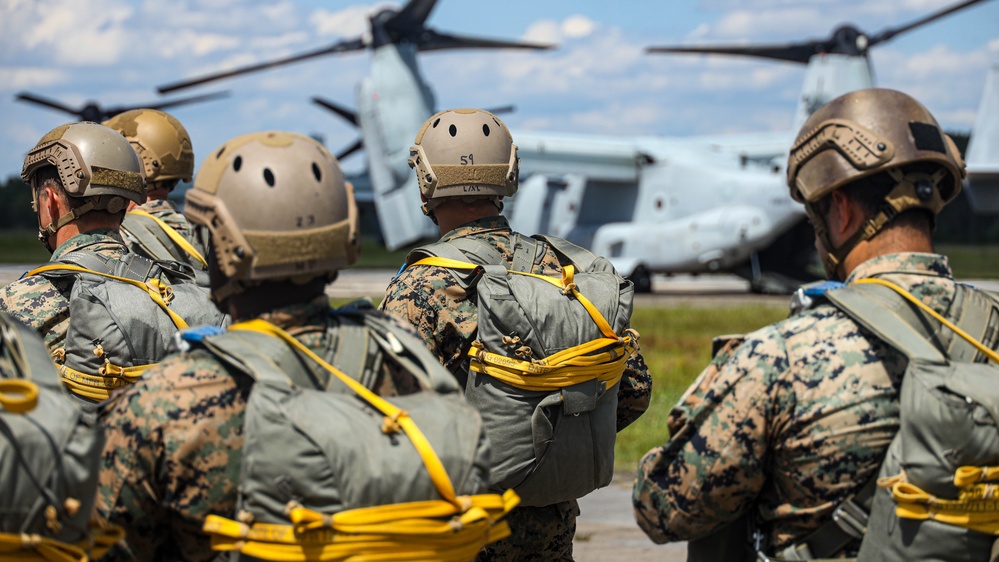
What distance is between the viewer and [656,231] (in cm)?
2614

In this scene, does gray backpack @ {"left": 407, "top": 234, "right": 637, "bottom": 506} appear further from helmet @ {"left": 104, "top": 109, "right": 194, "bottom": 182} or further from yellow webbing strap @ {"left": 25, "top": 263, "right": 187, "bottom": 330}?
helmet @ {"left": 104, "top": 109, "right": 194, "bottom": 182}

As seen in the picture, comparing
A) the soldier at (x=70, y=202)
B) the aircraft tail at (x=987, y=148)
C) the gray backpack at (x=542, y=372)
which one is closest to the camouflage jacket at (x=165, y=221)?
the soldier at (x=70, y=202)

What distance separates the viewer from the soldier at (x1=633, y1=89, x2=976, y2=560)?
254cm

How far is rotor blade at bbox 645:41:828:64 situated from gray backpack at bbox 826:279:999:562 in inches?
1004

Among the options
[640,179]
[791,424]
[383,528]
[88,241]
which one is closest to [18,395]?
[383,528]

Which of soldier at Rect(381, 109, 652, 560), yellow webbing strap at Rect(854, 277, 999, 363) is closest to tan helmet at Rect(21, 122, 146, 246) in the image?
soldier at Rect(381, 109, 652, 560)

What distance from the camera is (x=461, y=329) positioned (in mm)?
3795

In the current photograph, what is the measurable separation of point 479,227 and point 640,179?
23925 millimetres

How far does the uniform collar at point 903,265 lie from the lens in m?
2.70

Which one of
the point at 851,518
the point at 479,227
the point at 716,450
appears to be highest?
the point at 479,227

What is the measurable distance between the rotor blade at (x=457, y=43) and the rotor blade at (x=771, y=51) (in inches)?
151

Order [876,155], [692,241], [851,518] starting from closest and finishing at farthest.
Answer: [851,518]
[876,155]
[692,241]

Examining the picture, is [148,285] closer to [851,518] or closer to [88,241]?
[88,241]

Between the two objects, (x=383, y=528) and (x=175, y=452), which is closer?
(x=383, y=528)
